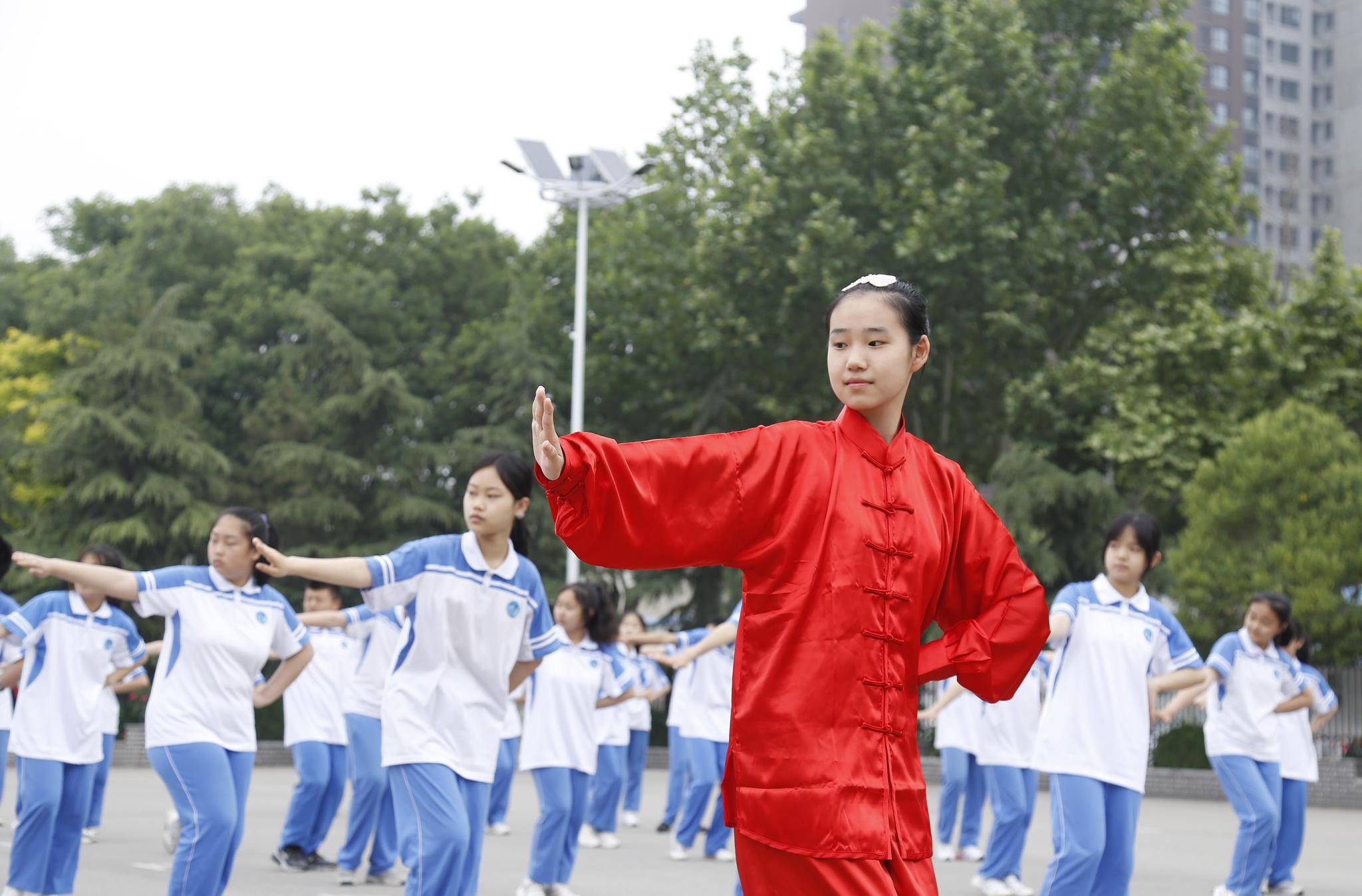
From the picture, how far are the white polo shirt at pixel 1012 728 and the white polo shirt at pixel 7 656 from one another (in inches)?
257

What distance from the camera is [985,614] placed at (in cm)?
413

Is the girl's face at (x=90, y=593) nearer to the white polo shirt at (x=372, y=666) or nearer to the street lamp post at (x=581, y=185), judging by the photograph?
the white polo shirt at (x=372, y=666)

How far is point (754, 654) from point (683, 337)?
89.2 ft

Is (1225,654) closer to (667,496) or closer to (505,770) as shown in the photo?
(505,770)

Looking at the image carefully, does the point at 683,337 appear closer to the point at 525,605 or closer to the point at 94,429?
the point at 94,429

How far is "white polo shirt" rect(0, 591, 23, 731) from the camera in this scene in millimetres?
9844

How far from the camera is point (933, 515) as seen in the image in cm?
412

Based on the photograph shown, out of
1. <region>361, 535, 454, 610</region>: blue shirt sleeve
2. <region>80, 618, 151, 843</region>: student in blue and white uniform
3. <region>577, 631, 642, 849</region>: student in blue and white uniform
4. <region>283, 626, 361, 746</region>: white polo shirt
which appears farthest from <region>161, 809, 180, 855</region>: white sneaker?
<region>361, 535, 454, 610</region>: blue shirt sleeve

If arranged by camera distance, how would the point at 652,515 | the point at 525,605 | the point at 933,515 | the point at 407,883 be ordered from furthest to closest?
the point at 525,605 < the point at 407,883 < the point at 933,515 < the point at 652,515

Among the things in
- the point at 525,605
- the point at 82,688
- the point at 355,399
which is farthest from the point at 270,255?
the point at 525,605

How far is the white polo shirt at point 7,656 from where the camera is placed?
984 cm

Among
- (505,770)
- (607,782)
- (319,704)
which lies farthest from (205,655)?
(607,782)

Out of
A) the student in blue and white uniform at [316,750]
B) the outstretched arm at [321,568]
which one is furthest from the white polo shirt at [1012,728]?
the outstretched arm at [321,568]

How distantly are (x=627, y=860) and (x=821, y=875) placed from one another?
10020 millimetres
